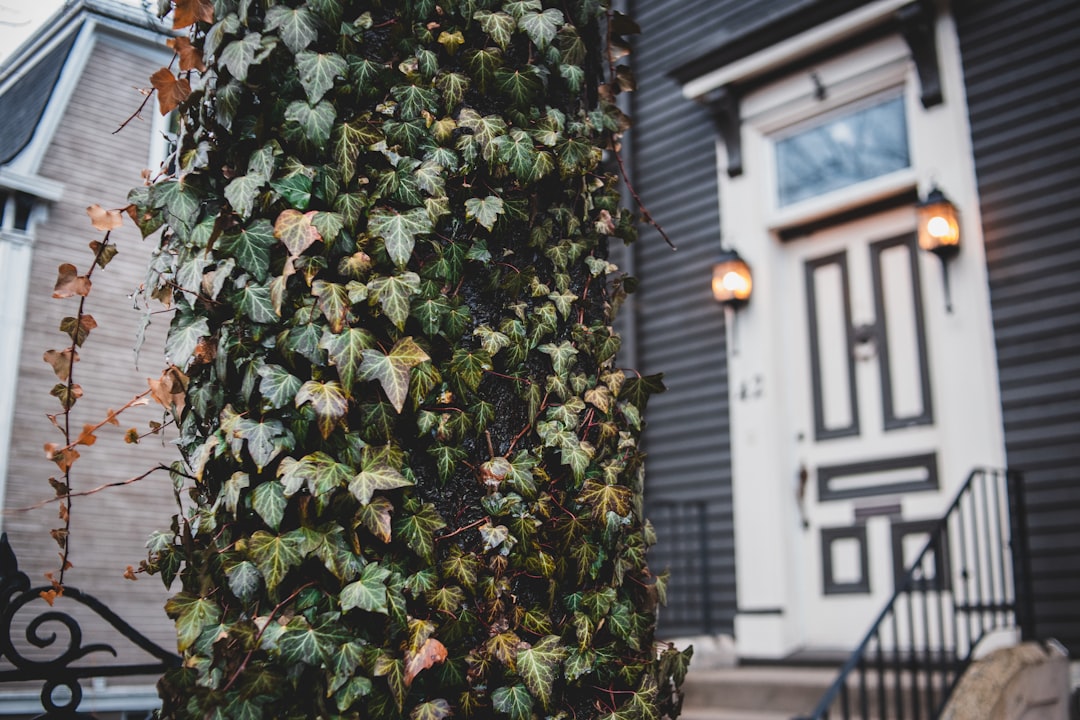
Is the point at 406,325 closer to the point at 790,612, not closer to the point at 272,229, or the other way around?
the point at 272,229

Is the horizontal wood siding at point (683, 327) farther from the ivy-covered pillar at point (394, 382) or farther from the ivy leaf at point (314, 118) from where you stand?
the ivy leaf at point (314, 118)

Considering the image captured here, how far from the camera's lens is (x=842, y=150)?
19.1ft

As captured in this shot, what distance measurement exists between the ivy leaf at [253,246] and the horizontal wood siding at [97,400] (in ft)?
2.39

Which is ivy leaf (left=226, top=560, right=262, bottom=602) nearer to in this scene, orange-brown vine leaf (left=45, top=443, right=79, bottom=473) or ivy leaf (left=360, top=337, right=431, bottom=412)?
ivy leaf (left=360, top=337, right=431, bottom=412)

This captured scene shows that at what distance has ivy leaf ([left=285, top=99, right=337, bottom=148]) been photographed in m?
1.50

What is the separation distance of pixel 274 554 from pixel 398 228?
1.68 feet

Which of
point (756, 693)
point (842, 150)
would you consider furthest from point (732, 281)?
point (756, 693)

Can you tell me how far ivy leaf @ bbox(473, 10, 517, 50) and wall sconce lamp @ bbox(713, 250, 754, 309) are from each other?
4.52m

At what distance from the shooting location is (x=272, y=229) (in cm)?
149

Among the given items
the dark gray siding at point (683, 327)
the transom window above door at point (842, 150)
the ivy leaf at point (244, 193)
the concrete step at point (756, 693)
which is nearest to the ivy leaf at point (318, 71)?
the ivy leaf at point (244, 193)

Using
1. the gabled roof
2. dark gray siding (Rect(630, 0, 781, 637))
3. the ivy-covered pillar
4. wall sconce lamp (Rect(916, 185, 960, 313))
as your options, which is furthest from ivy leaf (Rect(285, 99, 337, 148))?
dark gray siding (Rect(630, 0, 781, 637))

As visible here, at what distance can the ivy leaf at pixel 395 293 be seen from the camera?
1.44m

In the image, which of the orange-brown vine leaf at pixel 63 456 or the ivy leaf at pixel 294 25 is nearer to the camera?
the ivy leaf at pixel 294 25

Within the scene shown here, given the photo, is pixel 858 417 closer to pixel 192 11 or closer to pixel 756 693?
pixel 756 693
